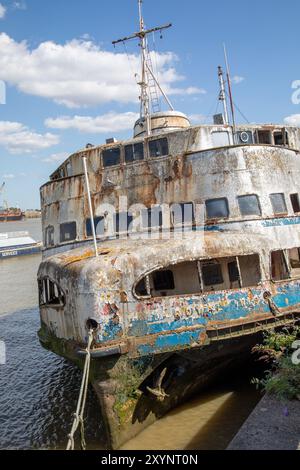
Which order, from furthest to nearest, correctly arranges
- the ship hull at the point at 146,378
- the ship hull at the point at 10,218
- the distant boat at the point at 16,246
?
1. the ship hull at the point at 10,218
2. the distant boat at the point at 16,246
3. the ship hull at the point at 146,378

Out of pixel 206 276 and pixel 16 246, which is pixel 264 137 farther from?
pixel 16 246

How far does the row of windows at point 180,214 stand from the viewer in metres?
10.0

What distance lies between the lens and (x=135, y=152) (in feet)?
37.4

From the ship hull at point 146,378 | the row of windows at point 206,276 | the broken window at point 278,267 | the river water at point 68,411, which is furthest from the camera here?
the broken window at point 278,267

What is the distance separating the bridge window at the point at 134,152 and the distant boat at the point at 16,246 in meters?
40.4

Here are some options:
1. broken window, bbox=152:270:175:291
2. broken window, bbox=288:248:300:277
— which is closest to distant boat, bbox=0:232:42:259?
broken window, bbox=288:248:300:277

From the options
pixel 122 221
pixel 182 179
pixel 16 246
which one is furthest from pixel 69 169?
pixel 16 246

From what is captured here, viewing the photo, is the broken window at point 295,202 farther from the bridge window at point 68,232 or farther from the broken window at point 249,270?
the bridge window at point 68,232

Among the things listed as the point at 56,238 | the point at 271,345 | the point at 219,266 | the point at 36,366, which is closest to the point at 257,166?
the point at 219,266

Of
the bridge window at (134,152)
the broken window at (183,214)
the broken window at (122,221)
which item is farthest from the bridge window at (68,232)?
the broken window at (183,214)

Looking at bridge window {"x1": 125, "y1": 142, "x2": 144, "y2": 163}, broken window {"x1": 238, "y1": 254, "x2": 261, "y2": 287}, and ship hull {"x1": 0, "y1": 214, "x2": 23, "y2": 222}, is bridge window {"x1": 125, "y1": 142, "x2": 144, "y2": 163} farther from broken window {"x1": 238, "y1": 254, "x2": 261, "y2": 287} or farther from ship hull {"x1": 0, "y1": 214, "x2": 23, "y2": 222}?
ship hull {"x1": 0, "y1": 214, "x2": 23, "y2": 222}

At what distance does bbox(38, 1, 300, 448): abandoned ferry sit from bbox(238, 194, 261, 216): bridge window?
0.03 metres

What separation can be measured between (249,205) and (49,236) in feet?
21.2
